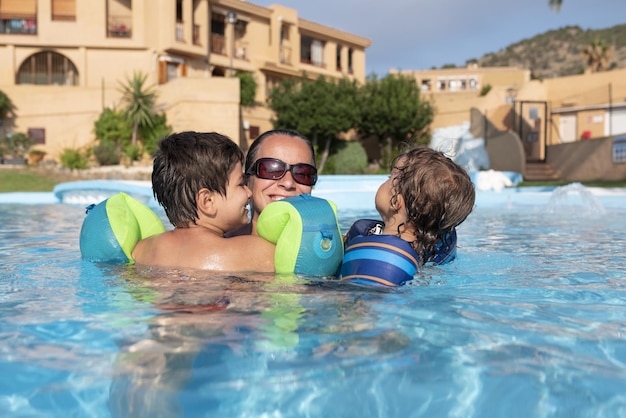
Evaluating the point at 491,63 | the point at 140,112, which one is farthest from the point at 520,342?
the point at 491,63

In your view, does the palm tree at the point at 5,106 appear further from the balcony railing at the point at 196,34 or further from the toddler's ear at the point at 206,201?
the toddler's ear at the point at 206,201

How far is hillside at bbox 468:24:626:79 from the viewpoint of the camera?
88312 millimetres

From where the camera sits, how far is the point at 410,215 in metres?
3.04

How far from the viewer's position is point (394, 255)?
285 cm

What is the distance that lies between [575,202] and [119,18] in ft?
78.6

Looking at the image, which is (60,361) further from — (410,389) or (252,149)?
(252,149)

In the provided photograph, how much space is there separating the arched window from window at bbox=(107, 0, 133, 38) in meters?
2.62

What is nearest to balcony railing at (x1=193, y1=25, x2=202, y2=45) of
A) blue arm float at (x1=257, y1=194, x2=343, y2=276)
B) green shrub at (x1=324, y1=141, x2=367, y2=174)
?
green shrub at (x1=324, y1=141, x2=367, y2=174)

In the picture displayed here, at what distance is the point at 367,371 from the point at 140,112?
84.1ft

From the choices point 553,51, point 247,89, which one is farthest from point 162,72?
point 553,51

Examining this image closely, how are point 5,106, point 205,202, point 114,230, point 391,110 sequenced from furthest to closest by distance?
point 391,110 → point 5,106 → point 114,230 → point 205,202

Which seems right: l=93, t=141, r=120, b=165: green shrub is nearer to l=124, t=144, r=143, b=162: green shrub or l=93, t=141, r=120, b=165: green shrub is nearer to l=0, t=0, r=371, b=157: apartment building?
l=124, t=144, r=143, b=162: green shrub

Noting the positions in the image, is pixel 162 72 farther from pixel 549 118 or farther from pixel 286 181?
pixel 286 181

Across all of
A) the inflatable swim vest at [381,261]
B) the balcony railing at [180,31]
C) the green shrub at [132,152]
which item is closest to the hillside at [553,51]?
the balcony railing at [180,31]
